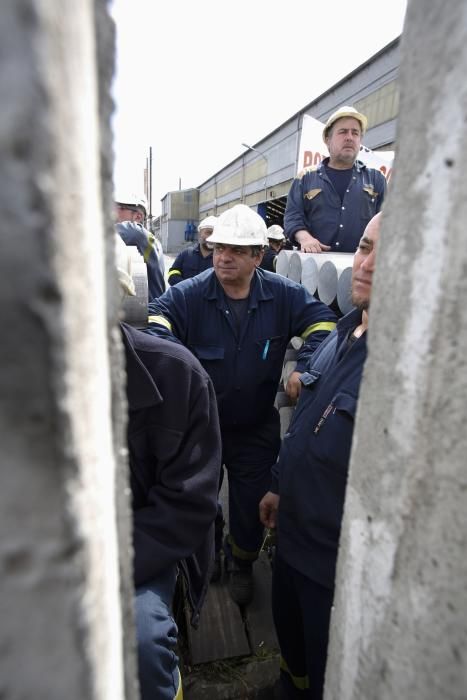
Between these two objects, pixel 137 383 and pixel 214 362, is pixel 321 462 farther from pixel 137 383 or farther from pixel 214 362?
pixel 214 362

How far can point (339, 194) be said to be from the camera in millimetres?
3674

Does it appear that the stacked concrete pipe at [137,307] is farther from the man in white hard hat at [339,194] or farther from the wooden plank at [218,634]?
the man in white hard hat at [339,194]

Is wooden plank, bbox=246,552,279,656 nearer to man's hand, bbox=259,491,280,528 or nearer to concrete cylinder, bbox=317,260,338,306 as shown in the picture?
man's hand, bbox=259,491,280,528

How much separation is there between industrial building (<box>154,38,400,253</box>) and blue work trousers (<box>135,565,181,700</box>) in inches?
74.7

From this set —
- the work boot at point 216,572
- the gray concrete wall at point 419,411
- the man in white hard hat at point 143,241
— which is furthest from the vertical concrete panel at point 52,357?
the man in white hard hat at point 143,241

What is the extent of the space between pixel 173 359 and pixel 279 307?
142 centimetres

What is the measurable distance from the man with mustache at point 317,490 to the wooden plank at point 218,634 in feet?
1.47

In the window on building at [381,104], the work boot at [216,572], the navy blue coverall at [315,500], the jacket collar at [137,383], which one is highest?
the window on building at [381,104]

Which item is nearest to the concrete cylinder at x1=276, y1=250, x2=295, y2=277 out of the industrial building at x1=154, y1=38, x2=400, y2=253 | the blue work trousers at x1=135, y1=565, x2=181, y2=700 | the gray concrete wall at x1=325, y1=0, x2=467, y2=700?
the industrial building at x1=154, y1=38, x2=400, y2=253

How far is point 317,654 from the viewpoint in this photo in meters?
1.51

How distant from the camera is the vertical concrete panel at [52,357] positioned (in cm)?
25

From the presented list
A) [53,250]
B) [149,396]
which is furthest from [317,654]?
[53,250]

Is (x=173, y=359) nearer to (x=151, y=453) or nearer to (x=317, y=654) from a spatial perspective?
(x=151, y=453)

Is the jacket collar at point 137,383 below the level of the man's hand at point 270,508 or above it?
above
